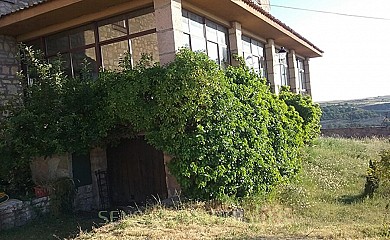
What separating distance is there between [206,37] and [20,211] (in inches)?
242

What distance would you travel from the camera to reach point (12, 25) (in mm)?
9555

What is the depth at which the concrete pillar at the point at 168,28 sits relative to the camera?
7785 mm

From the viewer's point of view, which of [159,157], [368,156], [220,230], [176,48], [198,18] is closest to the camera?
[220,230]

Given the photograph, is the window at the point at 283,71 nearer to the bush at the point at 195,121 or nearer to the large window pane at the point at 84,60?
the bush at the point at 195,121

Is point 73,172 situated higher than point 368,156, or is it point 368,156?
point 73,172

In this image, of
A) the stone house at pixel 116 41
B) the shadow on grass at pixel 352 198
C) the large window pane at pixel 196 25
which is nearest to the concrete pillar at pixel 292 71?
the stone house at pixel 116 41

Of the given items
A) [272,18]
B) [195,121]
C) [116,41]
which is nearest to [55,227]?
[195,121]

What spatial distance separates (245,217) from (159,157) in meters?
2.56

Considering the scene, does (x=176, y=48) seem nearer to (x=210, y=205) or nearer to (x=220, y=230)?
(x=210, y=205)

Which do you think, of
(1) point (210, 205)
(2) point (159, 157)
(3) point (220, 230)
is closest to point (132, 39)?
(2) point (159, 157)

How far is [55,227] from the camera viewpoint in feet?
24.0

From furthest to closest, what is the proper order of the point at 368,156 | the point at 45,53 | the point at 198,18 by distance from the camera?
the point at 368,156, the point at 45,53, the point at 198,18

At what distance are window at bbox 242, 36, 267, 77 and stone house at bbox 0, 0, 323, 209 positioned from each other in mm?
1277

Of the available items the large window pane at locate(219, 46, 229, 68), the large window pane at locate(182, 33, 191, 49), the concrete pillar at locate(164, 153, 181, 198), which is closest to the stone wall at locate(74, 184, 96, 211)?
the concrete pillar at locate(164, 153, 181, 198)
